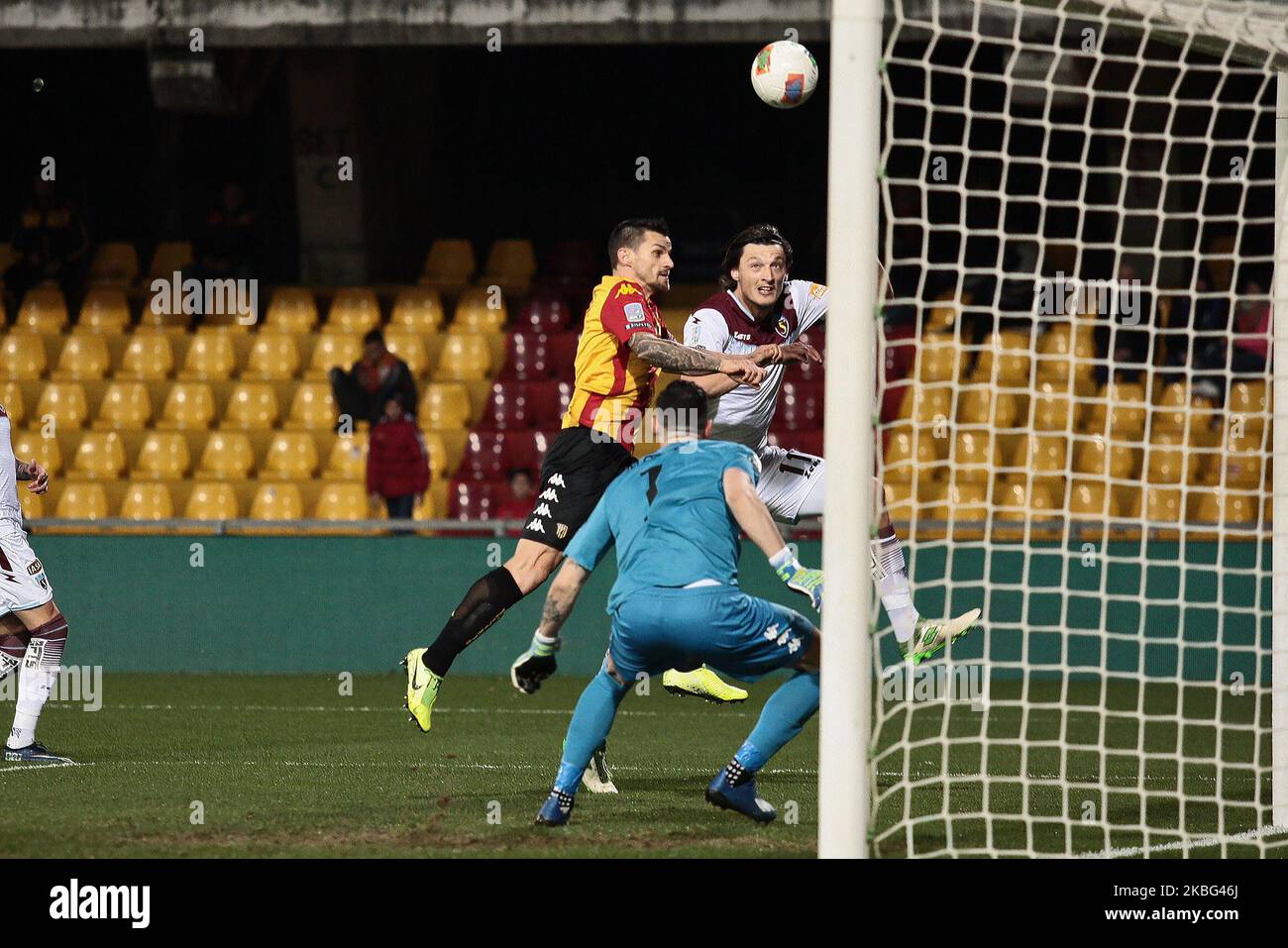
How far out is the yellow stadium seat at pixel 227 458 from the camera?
Result: 49.3ft

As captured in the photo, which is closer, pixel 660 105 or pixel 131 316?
pixel 131 316

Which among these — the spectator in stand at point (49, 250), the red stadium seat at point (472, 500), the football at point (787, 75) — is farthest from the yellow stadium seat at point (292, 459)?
the football at point (787, 75)

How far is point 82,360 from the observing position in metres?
16.0

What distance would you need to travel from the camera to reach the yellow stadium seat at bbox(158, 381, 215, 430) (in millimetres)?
15492

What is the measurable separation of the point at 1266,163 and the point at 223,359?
1028 centimetres

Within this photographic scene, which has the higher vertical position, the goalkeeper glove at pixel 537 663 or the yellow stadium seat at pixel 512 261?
the yellow stadium seat at pixel 512 261

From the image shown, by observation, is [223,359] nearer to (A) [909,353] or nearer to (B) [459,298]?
(B) [459,298]

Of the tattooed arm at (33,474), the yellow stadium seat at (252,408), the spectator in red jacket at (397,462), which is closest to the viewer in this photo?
the tattooed arm at (33,474)

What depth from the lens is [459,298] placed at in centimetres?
1669

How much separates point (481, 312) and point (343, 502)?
8.57ft

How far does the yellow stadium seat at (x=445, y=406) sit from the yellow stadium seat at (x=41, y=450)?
121 inches

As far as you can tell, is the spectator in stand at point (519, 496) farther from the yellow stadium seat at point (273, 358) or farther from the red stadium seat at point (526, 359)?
the yellow stadium seat at point (273, 358)

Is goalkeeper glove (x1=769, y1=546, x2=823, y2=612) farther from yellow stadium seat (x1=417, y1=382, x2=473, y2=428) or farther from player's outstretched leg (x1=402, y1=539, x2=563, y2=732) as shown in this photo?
yellow stadium seat (x1=417, y1=382, x2=473, y2=428)
